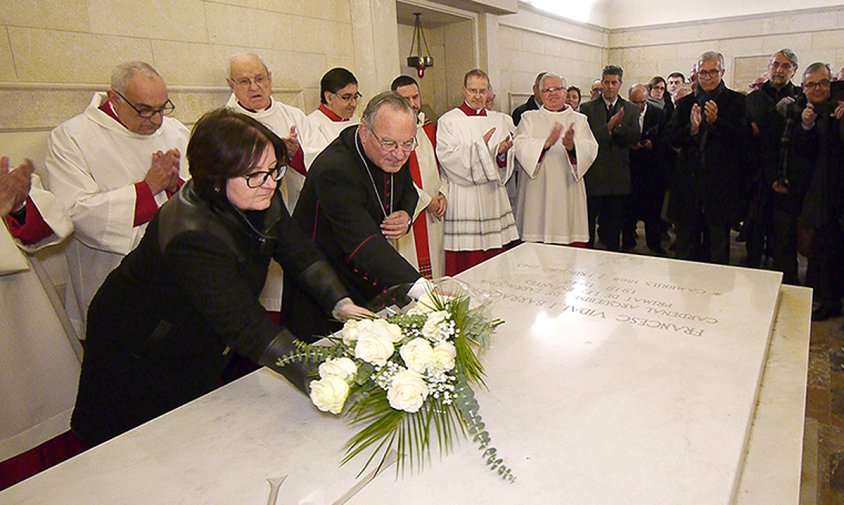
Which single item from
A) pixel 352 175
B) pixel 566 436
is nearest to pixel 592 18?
pixel 352 175

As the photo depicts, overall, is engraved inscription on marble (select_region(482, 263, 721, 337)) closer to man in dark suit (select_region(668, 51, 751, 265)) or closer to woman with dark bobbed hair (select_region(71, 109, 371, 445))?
woman with dark bobbed hair (select_region(71, 109, 371, 445))

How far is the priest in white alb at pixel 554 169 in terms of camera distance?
197 inches

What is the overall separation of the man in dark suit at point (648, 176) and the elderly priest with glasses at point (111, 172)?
4917 millimetres

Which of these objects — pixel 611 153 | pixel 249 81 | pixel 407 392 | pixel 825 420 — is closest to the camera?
pixel 407 392

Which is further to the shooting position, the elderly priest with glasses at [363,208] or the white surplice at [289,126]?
the white surplice at [289,126]

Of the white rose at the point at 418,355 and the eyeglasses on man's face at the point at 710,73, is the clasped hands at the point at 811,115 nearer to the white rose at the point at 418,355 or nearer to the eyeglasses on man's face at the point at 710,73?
the eyeglasses on man's face at the point at 710,73

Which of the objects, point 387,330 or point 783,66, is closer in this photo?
point 387,330

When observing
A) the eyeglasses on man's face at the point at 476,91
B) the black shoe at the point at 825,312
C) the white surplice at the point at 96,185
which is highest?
the eyeglasses on man's face at the point at 476,91

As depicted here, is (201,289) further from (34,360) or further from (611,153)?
(611,153)

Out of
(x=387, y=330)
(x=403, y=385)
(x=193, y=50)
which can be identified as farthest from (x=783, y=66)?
(x=403, y=385)

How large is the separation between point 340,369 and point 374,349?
99mm

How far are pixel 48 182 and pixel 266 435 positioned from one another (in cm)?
224

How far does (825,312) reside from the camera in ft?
14.1

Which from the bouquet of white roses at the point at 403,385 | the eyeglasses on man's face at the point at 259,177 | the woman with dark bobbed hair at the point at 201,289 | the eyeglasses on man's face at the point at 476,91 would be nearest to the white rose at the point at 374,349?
the bouquet of white roses at the point at 403,385
